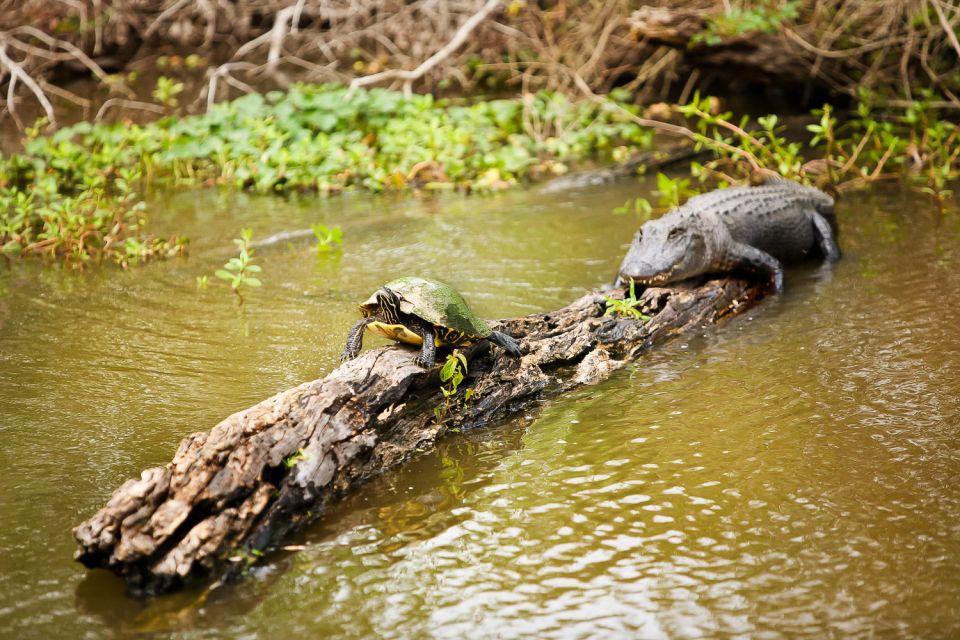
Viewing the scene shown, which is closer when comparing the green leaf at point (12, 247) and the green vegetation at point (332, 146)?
the green leaf at point (12, 247)

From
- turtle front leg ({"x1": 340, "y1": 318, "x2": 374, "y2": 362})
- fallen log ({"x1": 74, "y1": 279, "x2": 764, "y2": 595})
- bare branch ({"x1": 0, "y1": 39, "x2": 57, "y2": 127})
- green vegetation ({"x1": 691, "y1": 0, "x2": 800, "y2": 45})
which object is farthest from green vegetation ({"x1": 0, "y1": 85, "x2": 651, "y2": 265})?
fallen log ({"x1": 74, "y1": 279, "x2": 764, "y2": 595})

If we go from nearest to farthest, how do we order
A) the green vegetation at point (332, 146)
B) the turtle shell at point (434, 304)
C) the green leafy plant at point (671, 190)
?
the turtle shell at point (434, 304) < the green leafy plant at point (671, 190) < the green vegetation at point (332, 146)

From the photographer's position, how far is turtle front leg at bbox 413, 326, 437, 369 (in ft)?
13.8

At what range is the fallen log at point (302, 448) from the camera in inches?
126

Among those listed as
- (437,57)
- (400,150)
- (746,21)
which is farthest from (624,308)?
(437,57)

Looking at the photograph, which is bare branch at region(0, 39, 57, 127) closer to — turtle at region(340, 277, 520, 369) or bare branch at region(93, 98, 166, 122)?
bare branch at region(93, 98, 166, 122)

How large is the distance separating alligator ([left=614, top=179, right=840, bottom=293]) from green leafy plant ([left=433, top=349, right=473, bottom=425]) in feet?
6.10

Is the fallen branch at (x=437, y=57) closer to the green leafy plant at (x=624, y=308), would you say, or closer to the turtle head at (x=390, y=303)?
the green leafy plant at (x=624, y=308)

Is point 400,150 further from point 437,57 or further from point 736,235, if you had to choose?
point 736,235

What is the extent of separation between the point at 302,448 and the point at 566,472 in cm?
113

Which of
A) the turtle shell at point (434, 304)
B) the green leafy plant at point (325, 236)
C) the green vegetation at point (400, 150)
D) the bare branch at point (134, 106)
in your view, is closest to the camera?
the turtle shell at point (434, 304)

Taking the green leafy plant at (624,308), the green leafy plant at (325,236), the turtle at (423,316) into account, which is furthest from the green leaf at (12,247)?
the green leafy plant at (624,308)

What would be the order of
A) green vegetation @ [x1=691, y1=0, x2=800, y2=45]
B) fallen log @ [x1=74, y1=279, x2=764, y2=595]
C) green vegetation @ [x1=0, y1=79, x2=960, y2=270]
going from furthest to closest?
1. green vegetation @ [x1=691, y1=0, x2=800, y2=45]
2. green vegetation @ [x1=0, y1=79, x2=960, y2=270]
3. fallen log @ [x1=74, y1=279, x2=764, y2=595]

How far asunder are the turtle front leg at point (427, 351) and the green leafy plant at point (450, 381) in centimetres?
8
